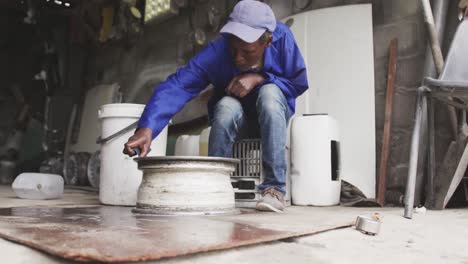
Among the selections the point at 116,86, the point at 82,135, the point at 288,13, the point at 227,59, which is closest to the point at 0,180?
the point at 82,135

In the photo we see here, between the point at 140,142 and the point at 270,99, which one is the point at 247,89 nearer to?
the point at 270,99

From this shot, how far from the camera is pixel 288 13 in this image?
321 cm

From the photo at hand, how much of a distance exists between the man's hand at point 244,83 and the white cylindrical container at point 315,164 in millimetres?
612

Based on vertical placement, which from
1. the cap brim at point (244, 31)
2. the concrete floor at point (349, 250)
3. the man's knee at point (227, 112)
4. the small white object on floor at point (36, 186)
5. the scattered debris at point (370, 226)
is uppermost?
the cap brim at point (244, 31)

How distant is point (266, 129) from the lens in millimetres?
1847

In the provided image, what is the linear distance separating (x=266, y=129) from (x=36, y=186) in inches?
53.2

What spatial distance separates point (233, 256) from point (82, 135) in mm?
4774

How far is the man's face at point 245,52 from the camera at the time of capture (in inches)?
69.9

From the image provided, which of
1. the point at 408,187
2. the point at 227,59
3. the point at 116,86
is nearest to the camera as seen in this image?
the point at 408,187

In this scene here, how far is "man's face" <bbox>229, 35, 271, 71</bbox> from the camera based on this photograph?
1775 mm

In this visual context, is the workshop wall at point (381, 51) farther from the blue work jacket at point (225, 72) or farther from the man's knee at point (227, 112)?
the man's knee at point (227, 112)

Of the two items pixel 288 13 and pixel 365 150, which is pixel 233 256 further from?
pixel 288 13

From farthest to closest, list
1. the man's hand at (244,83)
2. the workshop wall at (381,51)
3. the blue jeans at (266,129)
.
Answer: the workshop wall at (381,51) < the man's hand at (244,83) < the blue jeans at (266,129)

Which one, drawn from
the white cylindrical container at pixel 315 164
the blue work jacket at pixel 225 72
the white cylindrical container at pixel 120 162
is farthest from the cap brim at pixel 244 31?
the white cylindrical container at pixel 315 164
